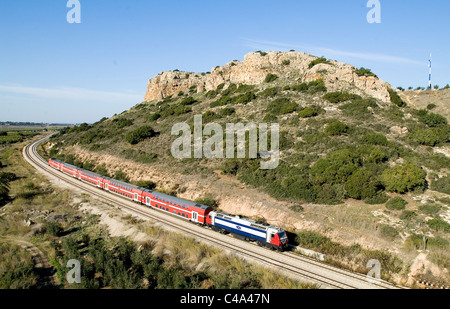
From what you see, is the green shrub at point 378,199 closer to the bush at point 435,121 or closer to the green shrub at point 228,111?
the bush at point 435,121

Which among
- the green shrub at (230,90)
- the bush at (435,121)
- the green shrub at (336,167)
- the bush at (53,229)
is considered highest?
the green shrub at (230,90)

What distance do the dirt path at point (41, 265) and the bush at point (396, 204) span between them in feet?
97.1

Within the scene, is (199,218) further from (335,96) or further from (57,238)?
(335,96)

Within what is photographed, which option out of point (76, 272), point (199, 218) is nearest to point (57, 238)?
point (76, 272)

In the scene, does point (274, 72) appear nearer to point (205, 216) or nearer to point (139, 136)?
point (139, 136)

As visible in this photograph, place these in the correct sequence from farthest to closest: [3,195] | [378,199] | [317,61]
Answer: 1. [317,61]
2. [3,195]
3. [378,199]

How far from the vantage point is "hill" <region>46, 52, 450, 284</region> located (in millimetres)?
25578

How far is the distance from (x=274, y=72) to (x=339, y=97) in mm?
24054

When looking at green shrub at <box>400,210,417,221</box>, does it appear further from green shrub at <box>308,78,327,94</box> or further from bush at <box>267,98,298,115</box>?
green shrub at <box>308,78,327,94</box>

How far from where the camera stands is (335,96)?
51.1 meters

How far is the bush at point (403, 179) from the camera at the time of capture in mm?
27453

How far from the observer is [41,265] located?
19578mm

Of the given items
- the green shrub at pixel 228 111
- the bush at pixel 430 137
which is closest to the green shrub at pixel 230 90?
the green shrub at pixel 228 111

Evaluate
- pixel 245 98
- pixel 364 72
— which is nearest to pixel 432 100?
pixel 364 72
